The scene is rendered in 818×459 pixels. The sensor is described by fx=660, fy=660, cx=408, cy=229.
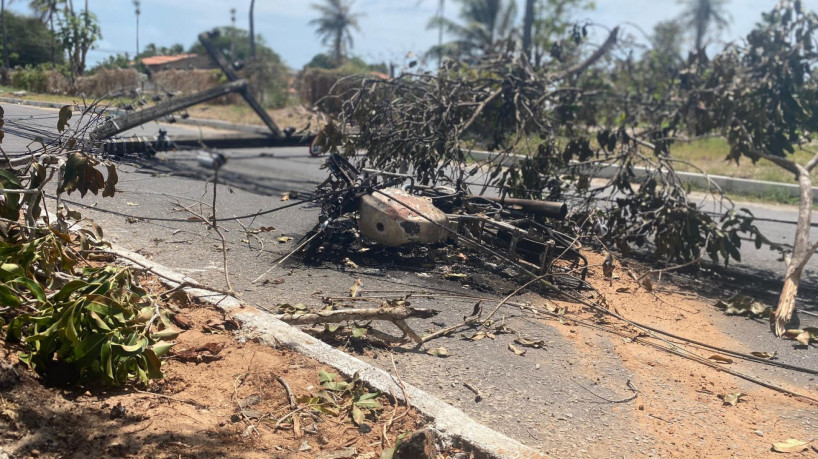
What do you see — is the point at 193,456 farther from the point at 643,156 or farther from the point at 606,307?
the point at 643,156

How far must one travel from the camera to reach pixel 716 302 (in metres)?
5.84

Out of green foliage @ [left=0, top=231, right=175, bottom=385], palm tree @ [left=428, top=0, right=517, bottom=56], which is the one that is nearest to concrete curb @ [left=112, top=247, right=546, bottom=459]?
green foliage @ [left=0, top=231, right=175, bottom=385]

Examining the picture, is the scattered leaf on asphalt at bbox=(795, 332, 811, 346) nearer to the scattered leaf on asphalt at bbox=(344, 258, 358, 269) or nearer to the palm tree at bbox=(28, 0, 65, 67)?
the scattered leaf on asphalt at bbox=(344, 258, 358, 269)

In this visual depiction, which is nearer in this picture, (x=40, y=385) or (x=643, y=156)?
(x=40, y=385)

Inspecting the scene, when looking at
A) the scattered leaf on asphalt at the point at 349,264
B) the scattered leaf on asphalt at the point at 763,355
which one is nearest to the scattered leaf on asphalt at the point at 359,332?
the scattered leaf on asphalt at the point at 349,264

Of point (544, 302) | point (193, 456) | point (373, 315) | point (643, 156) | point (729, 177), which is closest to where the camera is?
point (193, 456)

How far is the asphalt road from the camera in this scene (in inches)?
131

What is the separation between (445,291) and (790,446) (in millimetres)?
2549

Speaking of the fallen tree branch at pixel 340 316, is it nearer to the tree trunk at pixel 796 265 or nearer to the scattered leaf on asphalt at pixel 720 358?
the scattered leaf on asphalt at pixel 720 358

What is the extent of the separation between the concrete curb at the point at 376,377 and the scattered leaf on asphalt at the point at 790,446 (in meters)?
1.31

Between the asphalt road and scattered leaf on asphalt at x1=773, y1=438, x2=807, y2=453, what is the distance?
2.15 ft

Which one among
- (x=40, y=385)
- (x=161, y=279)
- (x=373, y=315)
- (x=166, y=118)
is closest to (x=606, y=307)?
(x=373, y=315)

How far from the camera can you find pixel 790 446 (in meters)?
Result: 3.25

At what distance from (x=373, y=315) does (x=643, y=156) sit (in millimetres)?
4218
